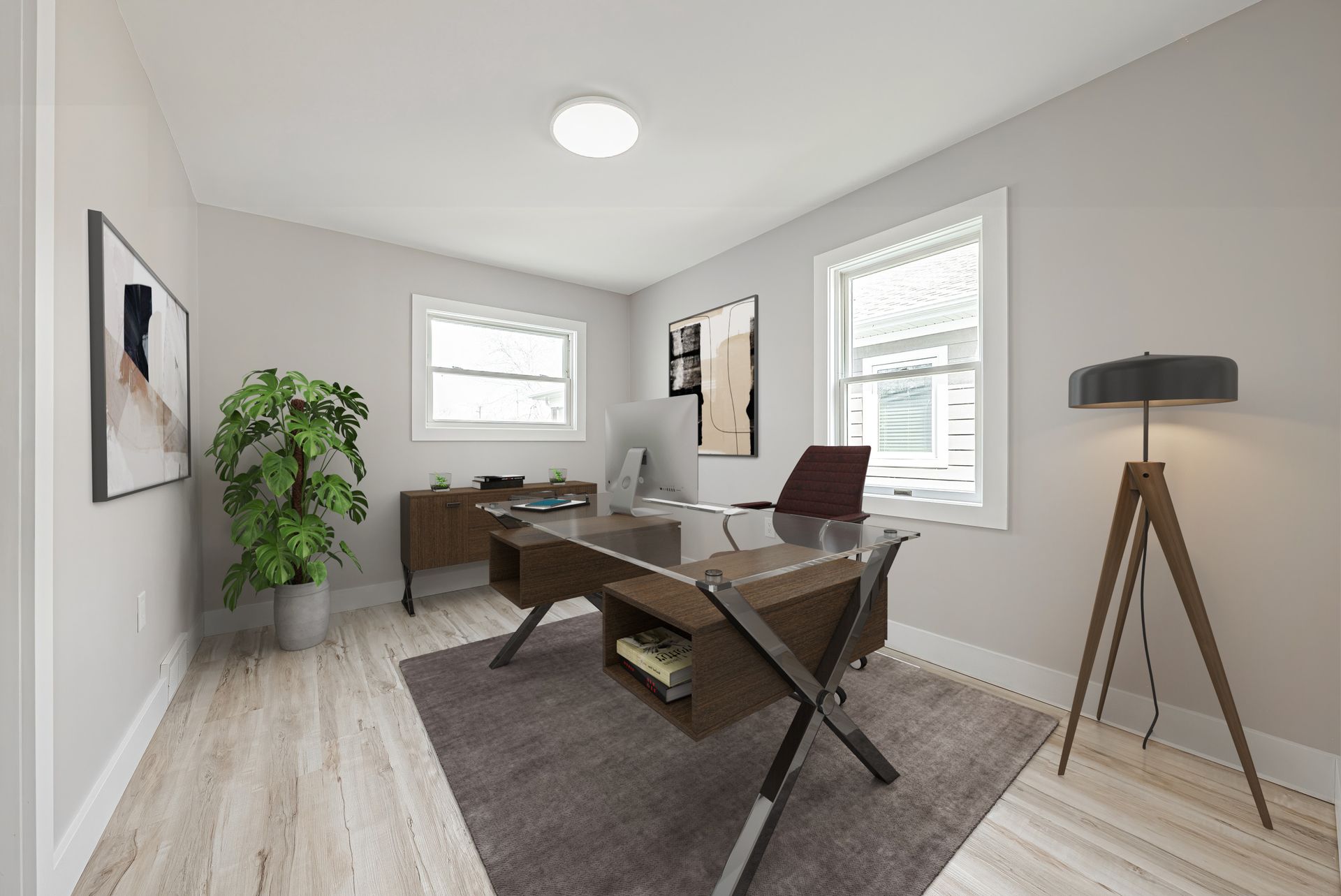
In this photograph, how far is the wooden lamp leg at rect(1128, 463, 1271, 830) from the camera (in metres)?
1.48

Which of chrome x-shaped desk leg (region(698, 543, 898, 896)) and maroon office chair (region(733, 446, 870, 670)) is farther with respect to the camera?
maroon office chair (region(733, 446, 870, 670))

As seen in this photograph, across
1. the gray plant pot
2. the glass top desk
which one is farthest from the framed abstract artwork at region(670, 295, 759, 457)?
the gray plant pot

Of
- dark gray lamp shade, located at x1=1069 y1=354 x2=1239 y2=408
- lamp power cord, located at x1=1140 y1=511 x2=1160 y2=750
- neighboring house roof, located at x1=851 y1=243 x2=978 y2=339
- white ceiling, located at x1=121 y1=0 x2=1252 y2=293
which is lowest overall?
lamp power cord, located at x1=1140 y1=511 x2=1160 y2=750

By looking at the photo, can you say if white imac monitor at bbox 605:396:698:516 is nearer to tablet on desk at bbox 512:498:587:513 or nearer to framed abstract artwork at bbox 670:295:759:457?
tablet on desk at bbox 512:498:587:513

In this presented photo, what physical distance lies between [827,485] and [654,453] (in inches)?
35.1

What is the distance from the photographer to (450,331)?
3939 millimetres

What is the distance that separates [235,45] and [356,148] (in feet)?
2.13

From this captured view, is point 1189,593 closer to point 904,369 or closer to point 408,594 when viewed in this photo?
point 904,369

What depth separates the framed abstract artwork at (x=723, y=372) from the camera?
361 centimetres

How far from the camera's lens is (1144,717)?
1.92 m

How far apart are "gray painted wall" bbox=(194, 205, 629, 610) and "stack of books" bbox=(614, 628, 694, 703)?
2824 mm

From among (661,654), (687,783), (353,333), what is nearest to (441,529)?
(353,333)

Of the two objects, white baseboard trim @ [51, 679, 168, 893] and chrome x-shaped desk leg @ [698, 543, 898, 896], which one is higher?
chrome x-shaped desk leg @ [698, 543, 898, 896]

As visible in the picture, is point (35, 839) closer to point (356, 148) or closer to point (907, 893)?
point (907, 893)
